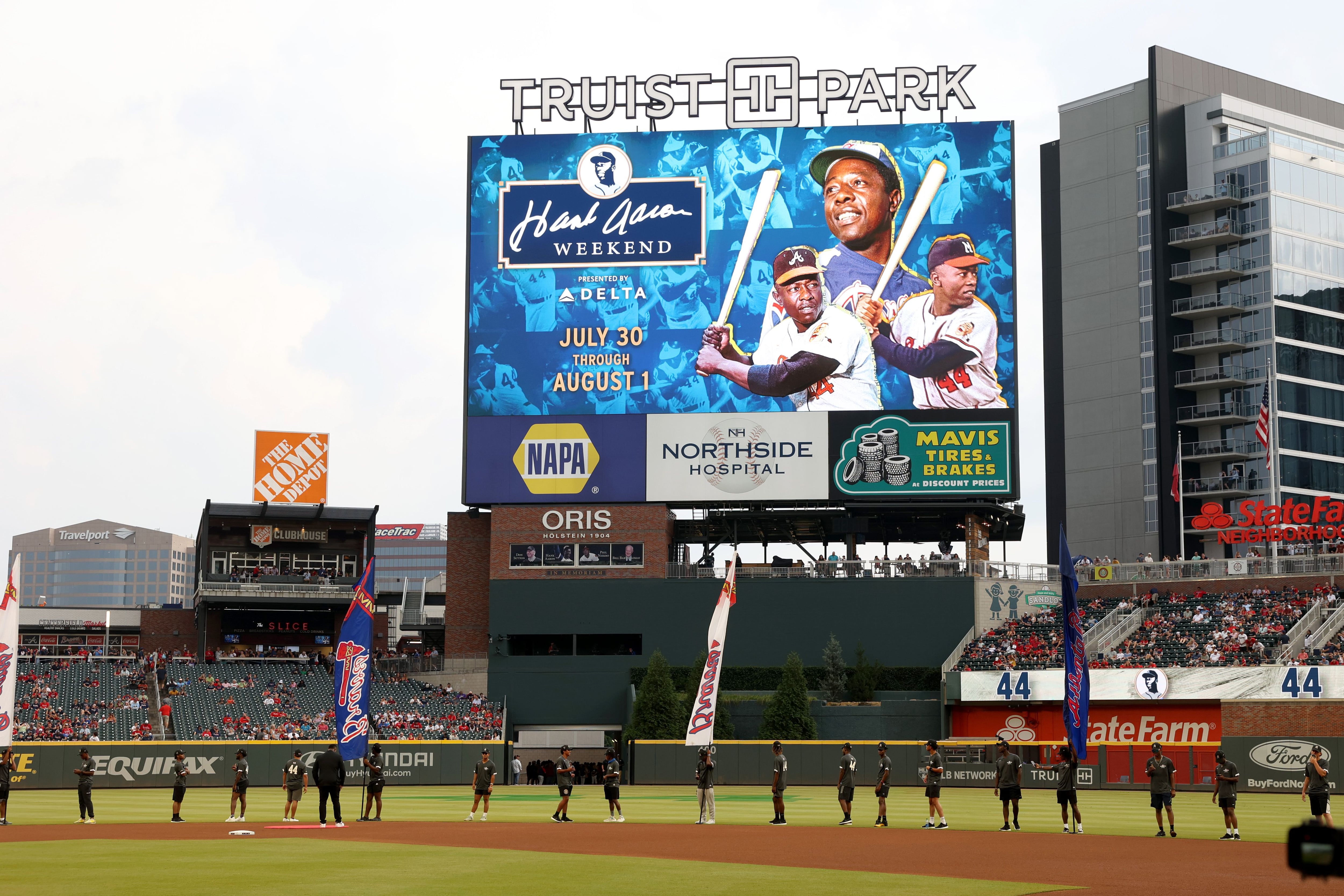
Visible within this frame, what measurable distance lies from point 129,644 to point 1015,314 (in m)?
55.3

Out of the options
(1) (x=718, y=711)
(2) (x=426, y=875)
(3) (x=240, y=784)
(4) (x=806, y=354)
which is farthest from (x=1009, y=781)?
(4) (x=806, y=354)

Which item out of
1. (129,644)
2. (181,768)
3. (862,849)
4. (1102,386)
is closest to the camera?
(862,849)

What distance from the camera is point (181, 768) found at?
115 feet

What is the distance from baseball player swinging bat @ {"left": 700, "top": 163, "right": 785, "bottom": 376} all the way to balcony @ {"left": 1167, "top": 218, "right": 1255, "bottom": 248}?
31.6 m

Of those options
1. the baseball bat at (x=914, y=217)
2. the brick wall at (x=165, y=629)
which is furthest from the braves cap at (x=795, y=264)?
the brick wall at (x=165, y=629)

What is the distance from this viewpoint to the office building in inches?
3593

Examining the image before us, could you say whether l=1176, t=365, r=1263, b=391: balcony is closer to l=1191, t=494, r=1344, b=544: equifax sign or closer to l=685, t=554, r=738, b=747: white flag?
l=1191, t=494, r=1344, b=544: equifax sign

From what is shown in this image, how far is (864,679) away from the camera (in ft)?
223

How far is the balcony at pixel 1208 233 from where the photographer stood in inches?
3627

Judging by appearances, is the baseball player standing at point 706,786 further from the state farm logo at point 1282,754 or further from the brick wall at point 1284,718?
the brick wall at point 1284,718

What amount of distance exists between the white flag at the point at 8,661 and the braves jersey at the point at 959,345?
4077 cm

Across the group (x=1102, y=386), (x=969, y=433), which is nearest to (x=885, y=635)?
(x=969, y=433)

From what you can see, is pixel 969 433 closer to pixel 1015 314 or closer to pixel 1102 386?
pixel 1015 314

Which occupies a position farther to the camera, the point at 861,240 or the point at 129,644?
the point at 129,644
